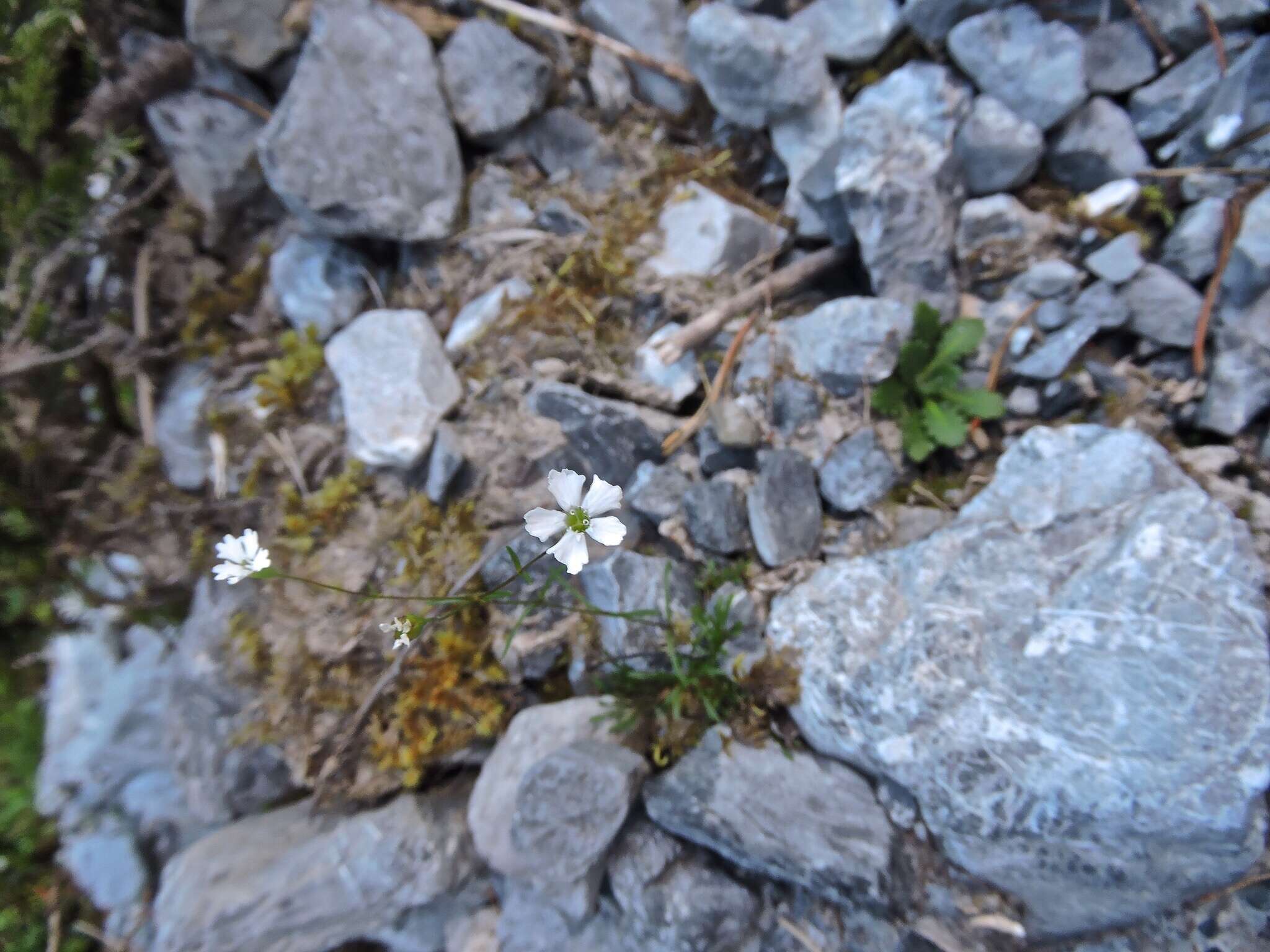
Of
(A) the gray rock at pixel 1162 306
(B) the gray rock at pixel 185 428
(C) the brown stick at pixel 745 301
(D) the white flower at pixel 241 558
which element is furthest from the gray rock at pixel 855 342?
(B) the gray rock at pixel 185 428

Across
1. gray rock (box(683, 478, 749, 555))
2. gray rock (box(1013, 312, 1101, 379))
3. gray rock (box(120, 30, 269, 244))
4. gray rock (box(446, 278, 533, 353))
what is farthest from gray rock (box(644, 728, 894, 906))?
gray rock (box(120, 30, 269, 244))

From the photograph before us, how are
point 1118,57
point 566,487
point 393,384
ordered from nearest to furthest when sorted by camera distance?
1. point 566,487
2. point 1118,57
3. point 393,384

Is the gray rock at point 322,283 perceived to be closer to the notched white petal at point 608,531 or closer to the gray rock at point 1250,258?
→ the notched white petal at point 608,531

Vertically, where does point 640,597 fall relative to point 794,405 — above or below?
below

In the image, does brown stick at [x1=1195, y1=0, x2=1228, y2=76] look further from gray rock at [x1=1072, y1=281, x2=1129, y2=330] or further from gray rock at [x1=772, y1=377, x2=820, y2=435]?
gray rock at [x1=772, y1=377, x2=820, y2=435]

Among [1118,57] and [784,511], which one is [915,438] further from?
[1118,57]

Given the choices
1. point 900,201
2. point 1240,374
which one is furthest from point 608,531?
point 1240,374
